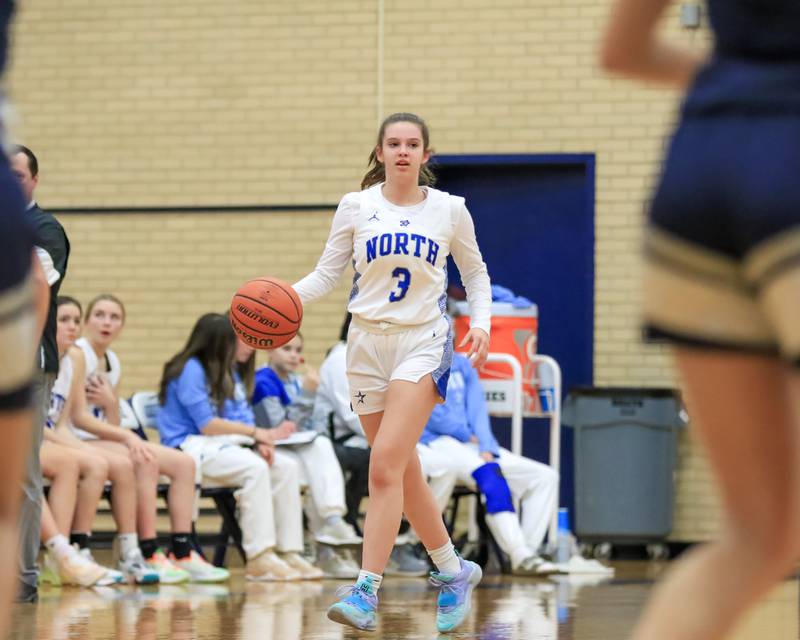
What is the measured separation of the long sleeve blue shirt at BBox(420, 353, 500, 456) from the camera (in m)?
9.75

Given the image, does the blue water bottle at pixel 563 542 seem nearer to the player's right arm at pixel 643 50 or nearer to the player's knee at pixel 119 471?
the player's knee at pixel 119 471

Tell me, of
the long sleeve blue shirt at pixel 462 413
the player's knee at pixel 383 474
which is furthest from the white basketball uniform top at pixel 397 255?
the long sleeve blue shirt at pixel 462 413

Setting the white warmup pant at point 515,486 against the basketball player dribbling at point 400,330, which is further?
the white warmup pant at point 515,486

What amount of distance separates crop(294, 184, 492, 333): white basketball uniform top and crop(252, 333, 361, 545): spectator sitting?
3170mm

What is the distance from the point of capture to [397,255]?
19.1 ft

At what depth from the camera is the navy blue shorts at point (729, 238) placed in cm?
196

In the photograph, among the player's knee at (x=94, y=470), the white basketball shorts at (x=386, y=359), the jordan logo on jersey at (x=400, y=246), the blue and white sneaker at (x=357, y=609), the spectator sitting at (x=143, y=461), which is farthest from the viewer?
the spectator sitting at (x=143, y=461)

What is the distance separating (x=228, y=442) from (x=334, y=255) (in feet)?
11.3

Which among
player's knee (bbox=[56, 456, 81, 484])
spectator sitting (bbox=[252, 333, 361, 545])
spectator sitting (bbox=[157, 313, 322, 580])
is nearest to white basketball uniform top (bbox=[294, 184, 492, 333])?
player's knee (bbox=[56, 456, 81, 484])

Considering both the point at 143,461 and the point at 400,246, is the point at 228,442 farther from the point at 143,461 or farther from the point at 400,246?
the point at 400,246

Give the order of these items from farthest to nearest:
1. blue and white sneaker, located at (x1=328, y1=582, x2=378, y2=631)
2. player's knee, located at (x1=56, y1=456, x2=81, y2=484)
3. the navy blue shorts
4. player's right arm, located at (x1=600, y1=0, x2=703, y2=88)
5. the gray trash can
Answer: the gray trash can, player's knee, located at (x1=56, y1=456, x2=81, y2=484), blue and white sneaker, located at (x1=328, y1=582, x2=378, y2=631), player's right arm, located at (x1=600, y1=0, x2=703, y2=88), the navy blue shorts

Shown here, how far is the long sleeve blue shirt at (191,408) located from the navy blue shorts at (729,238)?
7259 millimetres

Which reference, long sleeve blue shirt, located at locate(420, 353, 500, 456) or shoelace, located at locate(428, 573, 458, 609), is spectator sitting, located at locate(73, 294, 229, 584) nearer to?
long sleeve blue shirt, located at locate(420, 353, 500, 456)

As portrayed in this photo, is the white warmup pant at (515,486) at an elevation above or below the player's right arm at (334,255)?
below
